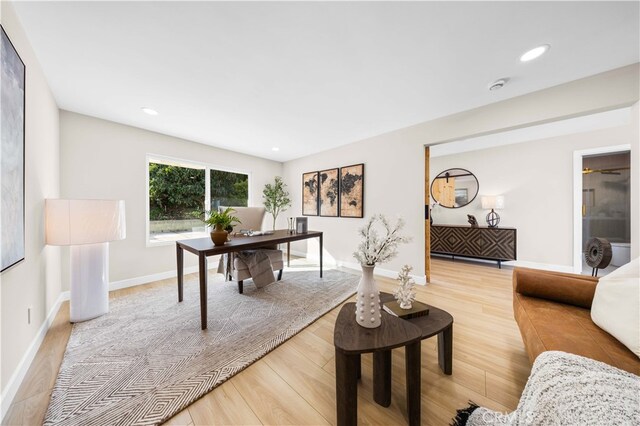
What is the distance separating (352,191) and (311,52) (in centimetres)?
244

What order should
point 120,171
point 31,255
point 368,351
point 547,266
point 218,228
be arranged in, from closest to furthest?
point 368,351 < point 31,255 < point 218,228 < point 120,171 < point 547,266

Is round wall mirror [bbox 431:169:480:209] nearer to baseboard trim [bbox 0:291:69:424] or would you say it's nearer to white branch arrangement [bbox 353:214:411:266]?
white branch arrangement [bbox 353:214:411:266]

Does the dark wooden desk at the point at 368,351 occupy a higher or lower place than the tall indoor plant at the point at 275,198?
lower

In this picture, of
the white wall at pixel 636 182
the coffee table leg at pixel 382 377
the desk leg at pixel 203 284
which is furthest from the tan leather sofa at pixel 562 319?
the desk leg at pixel 203 284

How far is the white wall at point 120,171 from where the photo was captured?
252cm

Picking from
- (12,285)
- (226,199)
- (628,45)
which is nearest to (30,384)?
(12,285)

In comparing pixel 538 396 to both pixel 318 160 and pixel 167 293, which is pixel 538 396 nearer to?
pixel 167 293

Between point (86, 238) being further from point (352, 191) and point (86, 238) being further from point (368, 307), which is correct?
point (352, 191)

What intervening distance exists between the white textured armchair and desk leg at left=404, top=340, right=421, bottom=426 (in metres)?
2.07

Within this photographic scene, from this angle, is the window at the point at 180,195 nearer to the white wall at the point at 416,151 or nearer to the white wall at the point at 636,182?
the white wall at the point at 416,151

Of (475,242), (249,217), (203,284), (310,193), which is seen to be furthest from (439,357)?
(310,193)

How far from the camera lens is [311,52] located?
1.63 meters

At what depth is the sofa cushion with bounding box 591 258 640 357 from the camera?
0.91 m

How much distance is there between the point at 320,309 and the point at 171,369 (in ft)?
4.18
